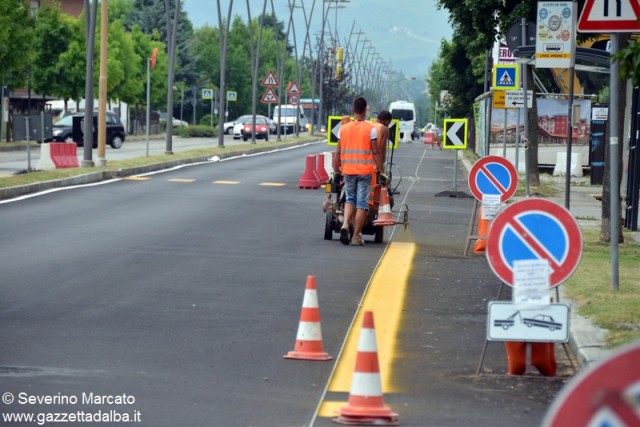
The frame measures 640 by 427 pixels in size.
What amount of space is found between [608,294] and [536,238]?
3740mm

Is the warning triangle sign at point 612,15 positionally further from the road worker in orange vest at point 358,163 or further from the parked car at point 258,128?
the parked car at point 258,128

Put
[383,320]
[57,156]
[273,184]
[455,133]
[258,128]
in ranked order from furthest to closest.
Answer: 1. [258,128]
2. [57,156]
3. [273,184]
4. [455,133]
5. [383,320]

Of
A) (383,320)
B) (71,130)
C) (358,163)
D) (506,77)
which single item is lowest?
(383,320)

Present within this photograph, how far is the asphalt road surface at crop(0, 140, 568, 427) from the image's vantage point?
7.44 meters

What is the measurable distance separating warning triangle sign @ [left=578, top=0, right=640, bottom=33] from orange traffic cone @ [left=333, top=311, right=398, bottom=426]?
17.9 ft

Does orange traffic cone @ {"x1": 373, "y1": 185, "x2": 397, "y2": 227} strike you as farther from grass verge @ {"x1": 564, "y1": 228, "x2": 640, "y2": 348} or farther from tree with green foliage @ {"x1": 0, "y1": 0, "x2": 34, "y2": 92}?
tree with green foliage @ {"x1": 0, "y1": 0, "x2": 34, "y2": 92}

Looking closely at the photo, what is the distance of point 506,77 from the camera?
2552 cm

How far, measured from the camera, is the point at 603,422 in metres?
3.21

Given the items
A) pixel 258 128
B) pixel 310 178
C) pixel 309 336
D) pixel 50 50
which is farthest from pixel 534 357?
pixel 258 128

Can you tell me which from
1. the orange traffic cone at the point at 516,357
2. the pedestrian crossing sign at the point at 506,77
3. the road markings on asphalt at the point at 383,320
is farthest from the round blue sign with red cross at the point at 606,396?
the pedestrian crossing sign at the point at 506,77

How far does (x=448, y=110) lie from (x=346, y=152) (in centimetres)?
4957

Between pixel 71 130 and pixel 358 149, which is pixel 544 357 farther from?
pixel 71 130

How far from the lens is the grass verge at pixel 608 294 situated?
32.1 feet

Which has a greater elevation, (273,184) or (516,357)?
(516,357)
